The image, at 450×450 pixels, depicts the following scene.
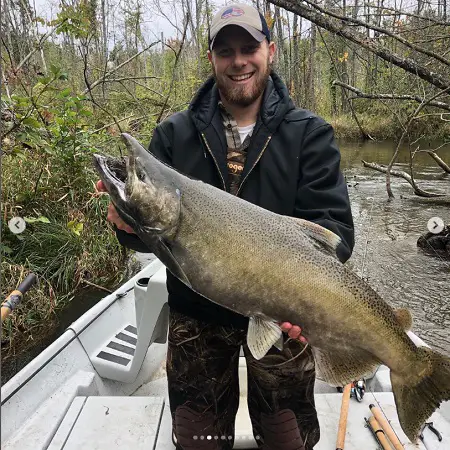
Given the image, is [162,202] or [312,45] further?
[312,45]

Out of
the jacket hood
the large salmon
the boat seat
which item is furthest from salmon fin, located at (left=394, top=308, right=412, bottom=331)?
the boat seat

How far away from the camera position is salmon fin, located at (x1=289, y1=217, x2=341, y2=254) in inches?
84.4

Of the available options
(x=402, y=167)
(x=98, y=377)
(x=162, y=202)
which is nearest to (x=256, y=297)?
(x=162, y=202)

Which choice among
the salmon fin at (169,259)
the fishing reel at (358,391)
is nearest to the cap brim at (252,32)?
the salmon fin at (169,259)

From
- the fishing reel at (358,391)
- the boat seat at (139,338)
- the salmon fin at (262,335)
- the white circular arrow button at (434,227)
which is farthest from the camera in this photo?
the white circular arrow button at (434,227)

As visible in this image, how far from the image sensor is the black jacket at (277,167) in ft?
8.00

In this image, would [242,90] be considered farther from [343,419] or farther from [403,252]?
[403,252]

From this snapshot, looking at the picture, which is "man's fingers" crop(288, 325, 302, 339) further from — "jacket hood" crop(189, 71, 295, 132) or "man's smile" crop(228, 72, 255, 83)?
"man's smile" crop(228, 72, 255, 83)

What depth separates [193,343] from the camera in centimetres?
259

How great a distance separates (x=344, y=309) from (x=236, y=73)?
1.42 meters

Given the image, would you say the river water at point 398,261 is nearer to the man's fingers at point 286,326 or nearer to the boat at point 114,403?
the boat at point 114,403

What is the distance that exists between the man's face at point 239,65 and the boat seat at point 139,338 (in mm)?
1707

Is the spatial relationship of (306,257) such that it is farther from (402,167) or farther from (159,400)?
(402,167)

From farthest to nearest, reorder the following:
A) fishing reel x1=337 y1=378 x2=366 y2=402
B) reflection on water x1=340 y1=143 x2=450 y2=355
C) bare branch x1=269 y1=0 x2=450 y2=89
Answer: bare branch x1=269 y1=0 x2=450 y2=89 → reflection on water x1=340 y1=143 x2=450 y2=355 → fishing reel x1=337 y1=378 x2=366 y2=402
